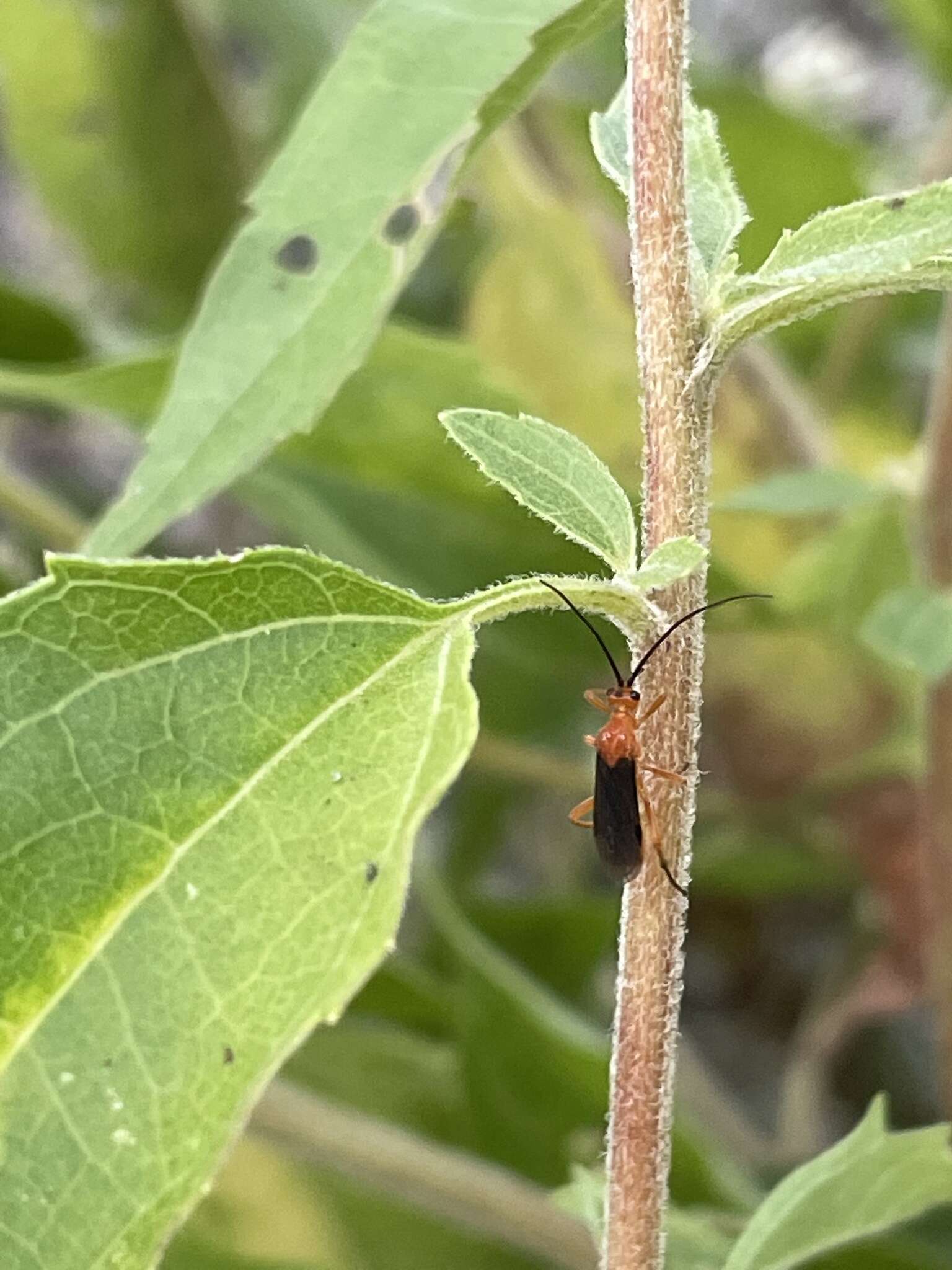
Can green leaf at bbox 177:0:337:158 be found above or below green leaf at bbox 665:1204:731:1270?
above

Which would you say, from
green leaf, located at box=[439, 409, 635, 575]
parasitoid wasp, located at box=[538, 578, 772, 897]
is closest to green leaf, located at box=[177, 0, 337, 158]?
parasitoid wasp, located at box=[538, 578, 772, 897]

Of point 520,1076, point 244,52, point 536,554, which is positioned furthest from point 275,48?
point 520,1076

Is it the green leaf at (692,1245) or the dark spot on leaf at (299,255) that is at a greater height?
the dark spot on leaf at (299,255)

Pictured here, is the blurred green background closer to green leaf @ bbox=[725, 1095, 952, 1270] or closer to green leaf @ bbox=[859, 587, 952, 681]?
green leaf @ bbox=[859, 587, 952, 681]

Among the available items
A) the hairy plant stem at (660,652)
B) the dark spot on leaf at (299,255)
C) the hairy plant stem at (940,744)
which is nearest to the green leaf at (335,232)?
the dark spot on leaf at (299,255)

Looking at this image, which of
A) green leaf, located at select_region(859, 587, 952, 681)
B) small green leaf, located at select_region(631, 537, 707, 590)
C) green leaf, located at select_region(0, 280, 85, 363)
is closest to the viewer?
small green leaf, located at select_region(631, 537, 707, 590)

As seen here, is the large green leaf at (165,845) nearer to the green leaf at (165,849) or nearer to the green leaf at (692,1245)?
the green leaf at (165,849)

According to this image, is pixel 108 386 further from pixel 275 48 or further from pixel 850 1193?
pixel 275 48
